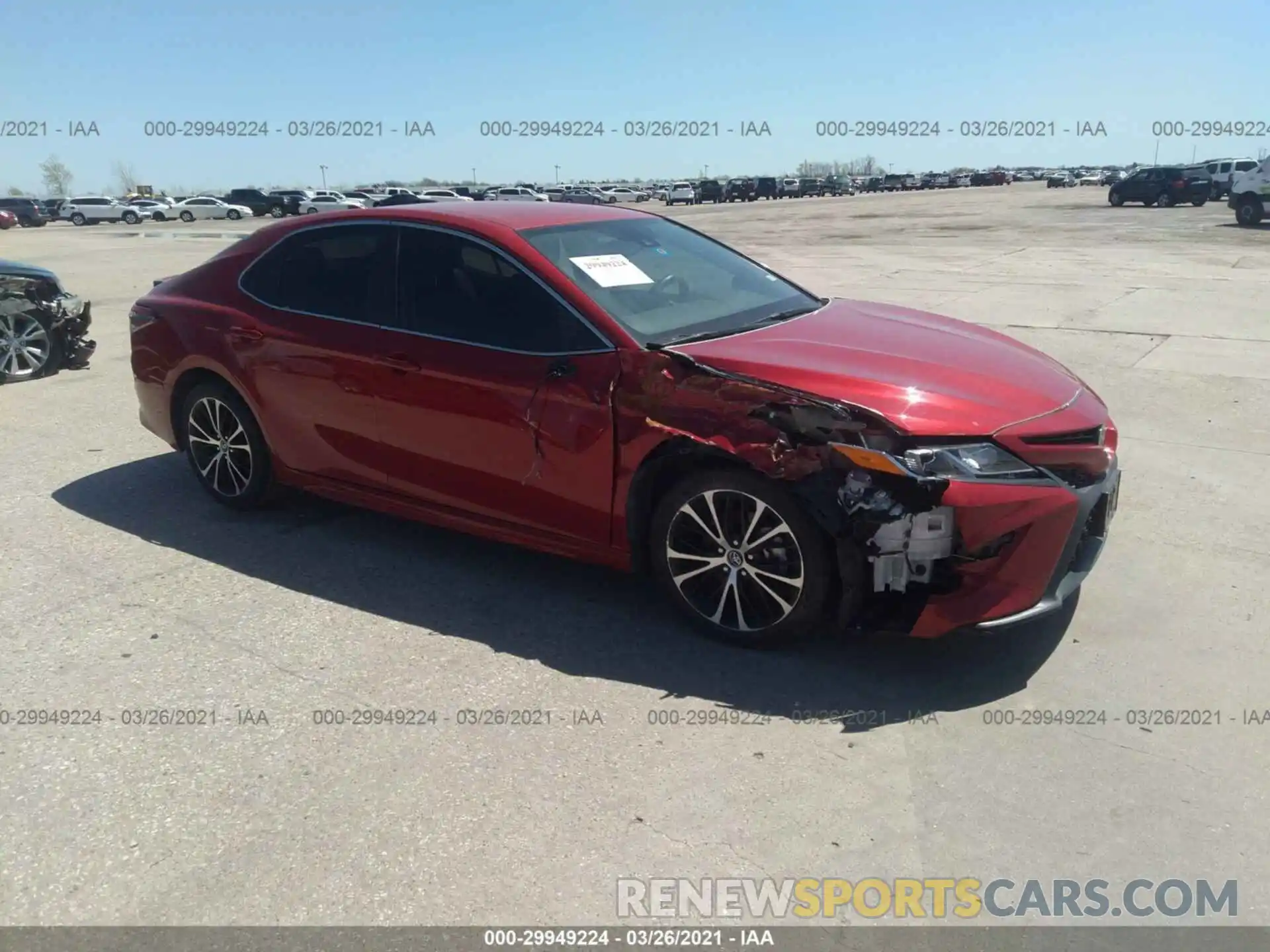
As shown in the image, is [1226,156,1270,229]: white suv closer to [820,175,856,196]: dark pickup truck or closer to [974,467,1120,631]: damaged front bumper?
[974,467,1120,631]: damaged front bumper

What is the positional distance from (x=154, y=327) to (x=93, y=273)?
17.4 m

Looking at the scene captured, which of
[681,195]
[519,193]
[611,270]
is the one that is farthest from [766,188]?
[611,270]

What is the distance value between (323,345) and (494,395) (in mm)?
1161

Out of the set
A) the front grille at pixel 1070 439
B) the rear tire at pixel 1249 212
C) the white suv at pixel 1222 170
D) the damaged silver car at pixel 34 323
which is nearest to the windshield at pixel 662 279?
the front grille at pixel 1070 439

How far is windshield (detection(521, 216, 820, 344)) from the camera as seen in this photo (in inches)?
170

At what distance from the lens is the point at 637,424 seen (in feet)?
13.0

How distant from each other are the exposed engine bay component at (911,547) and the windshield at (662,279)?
48.0 inches

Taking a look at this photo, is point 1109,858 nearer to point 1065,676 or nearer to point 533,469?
point 1065,676

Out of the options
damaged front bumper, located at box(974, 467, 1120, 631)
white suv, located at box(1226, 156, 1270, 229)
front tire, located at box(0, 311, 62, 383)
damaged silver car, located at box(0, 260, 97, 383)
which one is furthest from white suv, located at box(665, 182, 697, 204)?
damaged front bumper, located at box(974, 467, 1120, 631)

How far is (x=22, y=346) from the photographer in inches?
366

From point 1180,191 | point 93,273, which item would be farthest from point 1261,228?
point 93,273

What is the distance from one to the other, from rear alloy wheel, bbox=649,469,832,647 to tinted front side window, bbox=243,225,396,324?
186 centimetres

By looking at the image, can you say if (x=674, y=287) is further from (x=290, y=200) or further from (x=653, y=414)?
(x=290, y=200)

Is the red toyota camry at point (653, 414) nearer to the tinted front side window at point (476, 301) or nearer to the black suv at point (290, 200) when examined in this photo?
the tinted front side window at point (476, 301)
